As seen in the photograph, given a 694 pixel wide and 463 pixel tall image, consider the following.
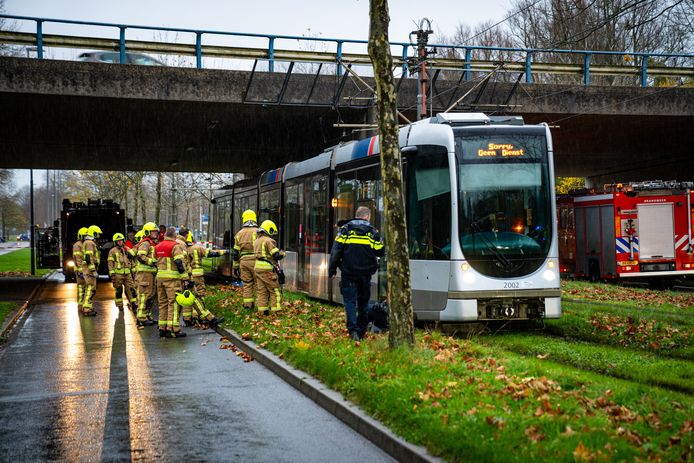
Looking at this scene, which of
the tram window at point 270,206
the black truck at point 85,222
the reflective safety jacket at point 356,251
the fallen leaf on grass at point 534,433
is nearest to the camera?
the fallen leaf on grass at point 534,433

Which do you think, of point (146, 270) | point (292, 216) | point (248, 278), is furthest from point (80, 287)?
point (292, 216)

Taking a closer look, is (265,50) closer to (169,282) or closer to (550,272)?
(169,282)

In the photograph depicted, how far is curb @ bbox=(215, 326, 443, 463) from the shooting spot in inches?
262

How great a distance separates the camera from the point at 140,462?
686cm

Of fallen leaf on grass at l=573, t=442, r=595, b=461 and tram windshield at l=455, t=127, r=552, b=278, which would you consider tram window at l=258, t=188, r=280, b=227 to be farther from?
fallen leaf on grass at l=573, t=442, r=595, b=461

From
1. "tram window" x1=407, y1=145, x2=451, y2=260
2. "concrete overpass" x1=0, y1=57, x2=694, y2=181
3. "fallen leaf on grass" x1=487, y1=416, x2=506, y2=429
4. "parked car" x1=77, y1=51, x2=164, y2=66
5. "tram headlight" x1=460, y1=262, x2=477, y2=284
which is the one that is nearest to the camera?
"fallen leaf on grass" x1=487, y1=416, x2=506, y2=429

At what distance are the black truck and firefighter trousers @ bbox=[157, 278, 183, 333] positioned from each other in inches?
810

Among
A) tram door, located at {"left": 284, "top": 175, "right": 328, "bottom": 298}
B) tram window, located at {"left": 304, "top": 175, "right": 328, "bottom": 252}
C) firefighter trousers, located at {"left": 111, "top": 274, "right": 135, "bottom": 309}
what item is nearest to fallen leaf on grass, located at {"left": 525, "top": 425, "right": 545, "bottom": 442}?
tram door, located at {"left": 284, "top": 175, "right": 328, "bottom": 298}

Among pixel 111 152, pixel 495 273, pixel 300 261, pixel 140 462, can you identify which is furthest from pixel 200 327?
pixel 111 152

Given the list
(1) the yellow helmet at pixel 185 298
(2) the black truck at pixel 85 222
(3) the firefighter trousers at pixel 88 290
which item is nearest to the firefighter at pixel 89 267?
(3) the firefighter trousers at pixel 88 290

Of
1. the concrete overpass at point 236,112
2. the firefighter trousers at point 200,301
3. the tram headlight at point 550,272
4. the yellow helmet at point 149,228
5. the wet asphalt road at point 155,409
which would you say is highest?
the concrete overpass at point 236,112

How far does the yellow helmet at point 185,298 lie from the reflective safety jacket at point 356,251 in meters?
3.90

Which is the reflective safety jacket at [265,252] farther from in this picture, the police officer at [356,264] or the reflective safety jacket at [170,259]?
the police officer at [356,264]

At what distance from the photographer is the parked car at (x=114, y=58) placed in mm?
22281
